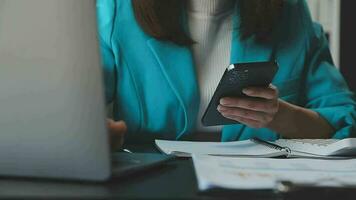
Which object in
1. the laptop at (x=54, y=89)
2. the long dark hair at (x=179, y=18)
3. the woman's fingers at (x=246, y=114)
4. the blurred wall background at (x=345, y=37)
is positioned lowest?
the blurred wall background at (x=345, y=37)

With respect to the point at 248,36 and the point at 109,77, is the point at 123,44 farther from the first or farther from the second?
the point at 248,36

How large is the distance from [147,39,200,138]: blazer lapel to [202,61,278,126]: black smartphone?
278 millimetres

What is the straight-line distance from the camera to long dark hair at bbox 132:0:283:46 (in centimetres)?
123

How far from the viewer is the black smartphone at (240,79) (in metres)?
0.77

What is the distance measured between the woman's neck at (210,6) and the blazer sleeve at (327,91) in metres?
0.23

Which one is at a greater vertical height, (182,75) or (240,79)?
(240,79)

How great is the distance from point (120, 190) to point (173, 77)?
750mm

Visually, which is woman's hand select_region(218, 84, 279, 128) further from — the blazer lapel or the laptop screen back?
the laptop screen back

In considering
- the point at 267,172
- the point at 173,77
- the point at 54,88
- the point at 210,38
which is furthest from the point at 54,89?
the point at 210,38

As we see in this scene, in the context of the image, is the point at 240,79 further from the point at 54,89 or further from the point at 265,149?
the point at 54,89

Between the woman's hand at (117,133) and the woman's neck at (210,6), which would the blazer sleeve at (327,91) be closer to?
the woman's neck at (210,6)

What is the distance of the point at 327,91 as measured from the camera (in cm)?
122

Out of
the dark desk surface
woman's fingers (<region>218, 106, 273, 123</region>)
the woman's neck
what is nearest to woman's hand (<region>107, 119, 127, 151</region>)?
the dark desk surface

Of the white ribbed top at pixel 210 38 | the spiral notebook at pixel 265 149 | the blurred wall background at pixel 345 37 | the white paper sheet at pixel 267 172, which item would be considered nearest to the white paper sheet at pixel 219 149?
the spiral notebook at pixel 265 149
